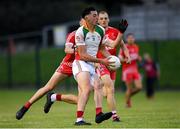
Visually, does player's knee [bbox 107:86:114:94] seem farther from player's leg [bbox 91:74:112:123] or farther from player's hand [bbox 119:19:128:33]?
player's hand [bbox 119:19:128:33]

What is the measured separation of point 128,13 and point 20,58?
305 inches

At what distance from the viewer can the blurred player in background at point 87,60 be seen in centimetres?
1673

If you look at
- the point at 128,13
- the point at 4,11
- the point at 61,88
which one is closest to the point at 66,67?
the point at 61,88

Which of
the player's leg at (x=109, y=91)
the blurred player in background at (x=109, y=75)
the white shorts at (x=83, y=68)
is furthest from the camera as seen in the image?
the player's leg at (x=109, y=91)

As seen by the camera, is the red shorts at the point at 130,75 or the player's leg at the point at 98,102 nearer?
the player's leg at the point at 98,102

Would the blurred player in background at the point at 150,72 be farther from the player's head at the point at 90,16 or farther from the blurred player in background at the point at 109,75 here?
the player's head at the point at 90,16

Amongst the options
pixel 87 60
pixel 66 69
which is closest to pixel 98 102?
pixel 87 60

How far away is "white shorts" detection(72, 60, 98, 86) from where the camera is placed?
17.1m

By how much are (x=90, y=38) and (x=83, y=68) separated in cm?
64

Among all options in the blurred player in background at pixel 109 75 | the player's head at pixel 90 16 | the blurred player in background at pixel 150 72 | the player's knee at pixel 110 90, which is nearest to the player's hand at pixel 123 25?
the blurred player in background at pixel 109 75

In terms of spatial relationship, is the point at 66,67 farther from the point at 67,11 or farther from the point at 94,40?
the point at 67,11

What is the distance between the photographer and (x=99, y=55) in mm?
19781

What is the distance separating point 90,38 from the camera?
17172mm

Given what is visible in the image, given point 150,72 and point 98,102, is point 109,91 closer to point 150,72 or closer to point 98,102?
point 98,102
